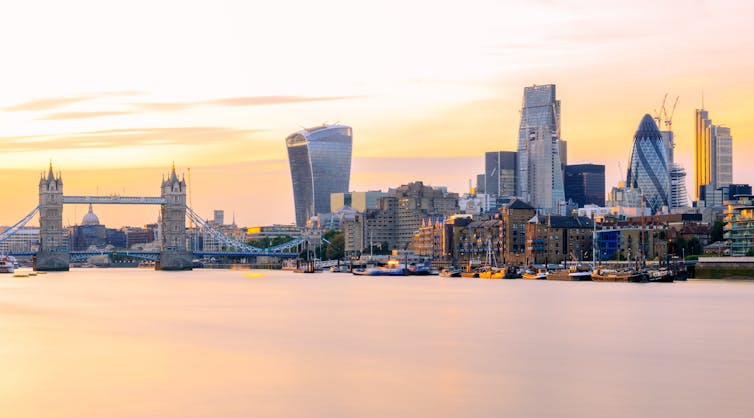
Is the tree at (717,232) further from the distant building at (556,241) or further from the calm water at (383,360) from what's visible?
the calm water at (383,360)

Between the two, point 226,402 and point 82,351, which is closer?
point 226,402

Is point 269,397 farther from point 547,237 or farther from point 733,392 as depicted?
point 547,237

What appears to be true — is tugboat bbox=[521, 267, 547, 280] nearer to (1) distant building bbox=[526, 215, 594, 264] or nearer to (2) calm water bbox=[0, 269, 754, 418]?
(1) distant building bbox=[526, 215, 594, 264]

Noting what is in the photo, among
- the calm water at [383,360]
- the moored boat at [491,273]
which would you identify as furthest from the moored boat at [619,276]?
the calm water at [383,360]

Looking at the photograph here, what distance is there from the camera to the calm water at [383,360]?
3288 centimetres

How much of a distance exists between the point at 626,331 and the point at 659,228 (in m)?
132

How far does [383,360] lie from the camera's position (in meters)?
44.0

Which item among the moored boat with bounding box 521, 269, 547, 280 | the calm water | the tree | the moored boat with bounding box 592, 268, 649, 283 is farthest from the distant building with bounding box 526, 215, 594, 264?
the calm water

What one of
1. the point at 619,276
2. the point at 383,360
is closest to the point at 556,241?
the point at 619,276

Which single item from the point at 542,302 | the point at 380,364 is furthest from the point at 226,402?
the point at 542,302

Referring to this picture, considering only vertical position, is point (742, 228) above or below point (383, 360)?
above

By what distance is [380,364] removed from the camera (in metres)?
42.7

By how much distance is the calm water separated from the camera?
1294 inches

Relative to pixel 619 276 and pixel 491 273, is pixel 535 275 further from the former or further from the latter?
pixel 619 276
